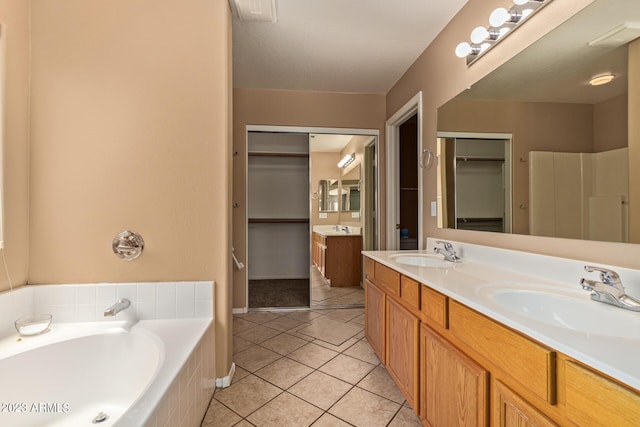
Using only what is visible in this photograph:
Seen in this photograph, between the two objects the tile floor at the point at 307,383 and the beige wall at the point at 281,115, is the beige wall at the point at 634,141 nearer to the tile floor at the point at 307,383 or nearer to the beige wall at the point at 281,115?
the tile floor at the point at 307,383

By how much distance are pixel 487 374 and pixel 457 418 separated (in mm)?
282

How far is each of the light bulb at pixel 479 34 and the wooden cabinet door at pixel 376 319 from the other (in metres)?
1.67

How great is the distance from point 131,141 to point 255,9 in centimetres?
121

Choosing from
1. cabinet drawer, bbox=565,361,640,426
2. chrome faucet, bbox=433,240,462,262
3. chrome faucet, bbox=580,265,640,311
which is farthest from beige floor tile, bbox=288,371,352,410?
chrome faucet, bbox=580,265,640,311

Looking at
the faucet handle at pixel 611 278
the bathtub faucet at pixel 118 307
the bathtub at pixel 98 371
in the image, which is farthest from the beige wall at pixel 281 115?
the faucet handle at pixel 611 278

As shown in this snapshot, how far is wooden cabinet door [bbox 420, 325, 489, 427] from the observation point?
0.97 meters

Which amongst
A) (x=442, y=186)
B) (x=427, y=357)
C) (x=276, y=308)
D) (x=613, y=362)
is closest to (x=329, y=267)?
(x=276, y=308)

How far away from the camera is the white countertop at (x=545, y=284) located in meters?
0.60

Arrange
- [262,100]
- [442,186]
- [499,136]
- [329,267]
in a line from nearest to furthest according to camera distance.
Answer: [499,136] → [442,186] → [262,100] → [329,267]

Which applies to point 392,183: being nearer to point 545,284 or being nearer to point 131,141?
point 545,284

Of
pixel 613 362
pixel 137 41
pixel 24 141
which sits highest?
pixel 137 41

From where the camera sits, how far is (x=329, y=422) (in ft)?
4.80

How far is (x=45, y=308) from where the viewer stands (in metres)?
1.61

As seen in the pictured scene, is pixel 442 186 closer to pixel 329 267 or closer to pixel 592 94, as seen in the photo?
pixel 592 94
